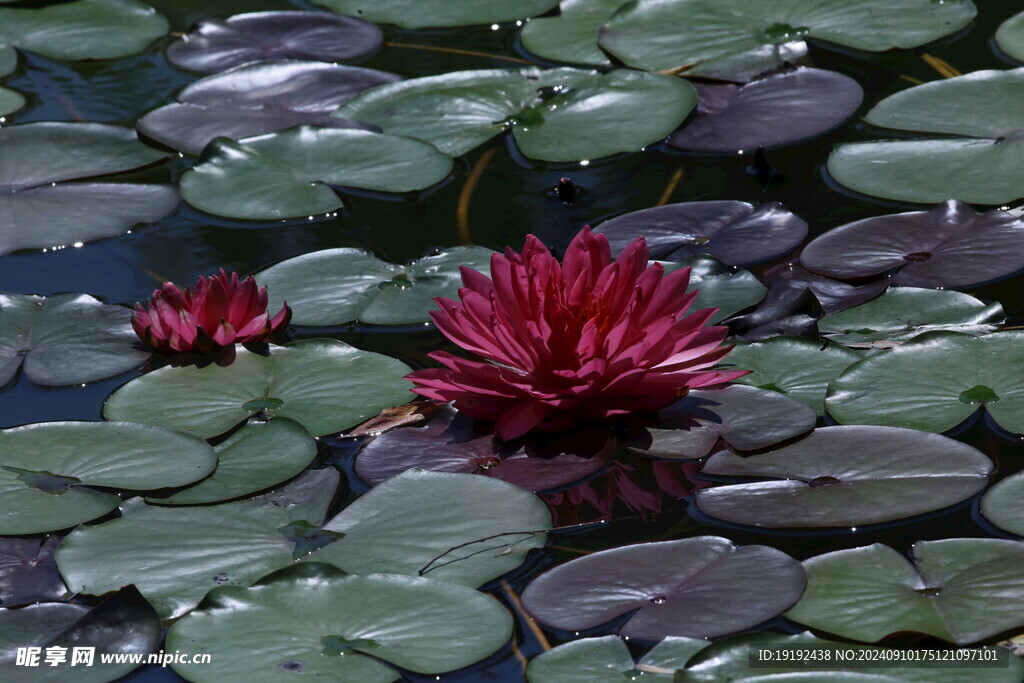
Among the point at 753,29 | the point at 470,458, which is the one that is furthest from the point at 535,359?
the point at 753,29

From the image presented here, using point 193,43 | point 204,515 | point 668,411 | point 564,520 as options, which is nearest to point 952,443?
point 668,411

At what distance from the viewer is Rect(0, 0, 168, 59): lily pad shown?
3.70 meters

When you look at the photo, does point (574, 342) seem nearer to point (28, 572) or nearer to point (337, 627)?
point (337, 627)

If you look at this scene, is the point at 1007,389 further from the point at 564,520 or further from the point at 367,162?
the point at 367,162

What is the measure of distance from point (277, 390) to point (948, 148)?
1.65 metres

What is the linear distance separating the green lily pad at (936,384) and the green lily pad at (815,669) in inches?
21.2

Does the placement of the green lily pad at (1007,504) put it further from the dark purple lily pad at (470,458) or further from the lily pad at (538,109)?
the lily pad at (538,109)

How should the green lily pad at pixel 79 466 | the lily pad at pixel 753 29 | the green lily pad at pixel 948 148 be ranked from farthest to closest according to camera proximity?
the lily pad at pixel 753 29
the green lily pad at pixel 948 148
the green lily pad at pixel 79 466

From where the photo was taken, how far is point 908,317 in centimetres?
218

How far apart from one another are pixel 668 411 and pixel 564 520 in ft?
1.10

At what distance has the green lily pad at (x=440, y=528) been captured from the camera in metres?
1.70

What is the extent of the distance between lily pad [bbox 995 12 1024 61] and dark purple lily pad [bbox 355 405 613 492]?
1.92m

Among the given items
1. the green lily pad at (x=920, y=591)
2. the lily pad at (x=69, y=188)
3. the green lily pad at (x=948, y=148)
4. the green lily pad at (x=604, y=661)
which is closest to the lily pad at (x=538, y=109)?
the green lily pad at (x=948, y=148)

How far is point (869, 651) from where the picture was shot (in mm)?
1483
